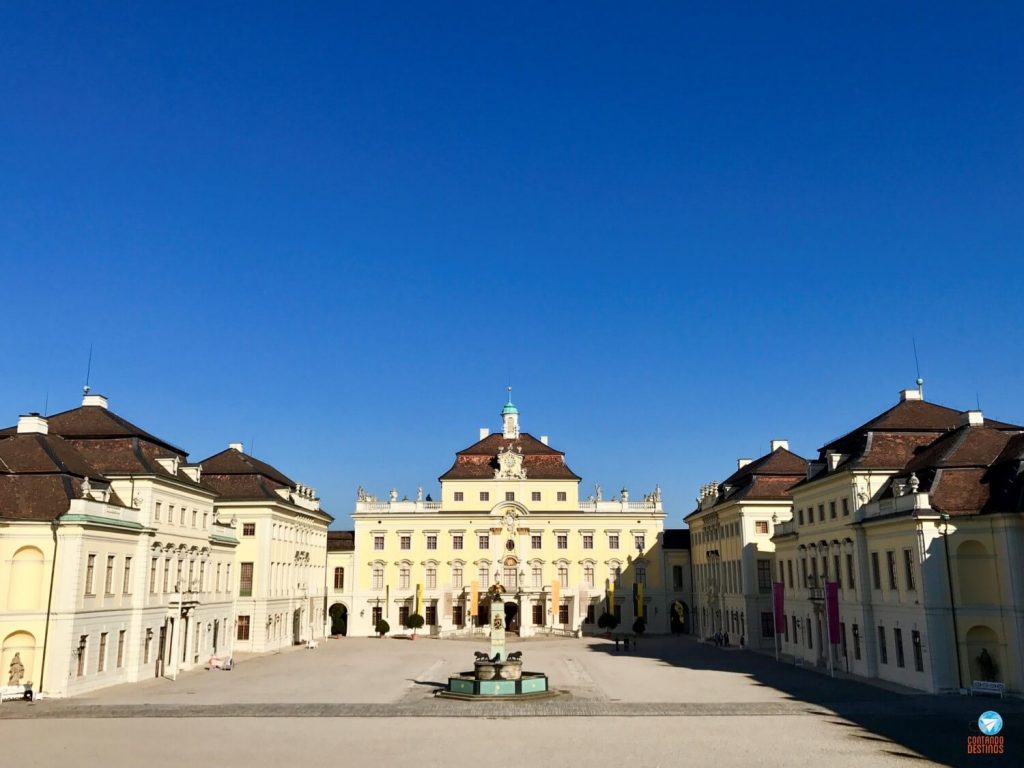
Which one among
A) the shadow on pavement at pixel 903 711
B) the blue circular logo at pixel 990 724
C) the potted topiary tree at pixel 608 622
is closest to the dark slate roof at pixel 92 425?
the shadow on pavement at pixel 903 711

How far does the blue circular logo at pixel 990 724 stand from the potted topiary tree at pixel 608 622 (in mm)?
53512

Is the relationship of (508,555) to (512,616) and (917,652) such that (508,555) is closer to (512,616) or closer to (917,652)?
(512,616)

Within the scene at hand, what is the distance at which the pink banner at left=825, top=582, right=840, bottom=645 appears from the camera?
141ft

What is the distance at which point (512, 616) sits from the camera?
263 ft

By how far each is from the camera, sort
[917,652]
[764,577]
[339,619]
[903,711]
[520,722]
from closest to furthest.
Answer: [520,722]
[903,711]
[917,652]
[764,577]
[339,619]

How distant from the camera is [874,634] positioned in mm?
40531

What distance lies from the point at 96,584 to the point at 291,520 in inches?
1217

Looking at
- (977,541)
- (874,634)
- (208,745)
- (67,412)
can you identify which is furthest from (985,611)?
A: (67,412)

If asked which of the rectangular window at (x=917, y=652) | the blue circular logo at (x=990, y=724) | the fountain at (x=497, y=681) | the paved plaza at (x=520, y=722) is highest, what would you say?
the rectangular window at (x=917, y=652)

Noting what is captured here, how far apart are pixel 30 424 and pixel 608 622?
5197cm

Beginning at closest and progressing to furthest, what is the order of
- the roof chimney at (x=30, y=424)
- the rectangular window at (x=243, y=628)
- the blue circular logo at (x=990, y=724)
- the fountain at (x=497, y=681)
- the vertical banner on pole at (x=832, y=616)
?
the blue circular logo at (x=990, y=724) → the fountain at (x=497, y=681) → the roof chimney at (x=30, y=424) → the vertical banner on pole at (x=832, y=616) → the rectangular window at (x=243, y=628)

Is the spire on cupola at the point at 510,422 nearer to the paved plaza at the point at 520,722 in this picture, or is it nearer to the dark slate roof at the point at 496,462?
the dark slate roof at the point at 496,462

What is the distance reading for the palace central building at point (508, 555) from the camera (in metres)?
80.9

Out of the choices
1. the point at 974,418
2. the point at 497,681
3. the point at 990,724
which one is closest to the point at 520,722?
the point at 497,681
